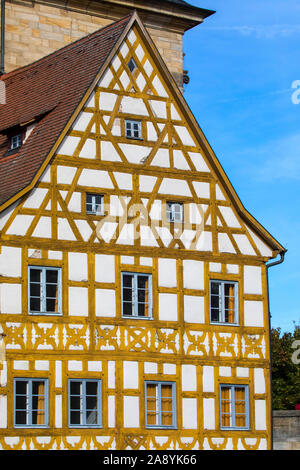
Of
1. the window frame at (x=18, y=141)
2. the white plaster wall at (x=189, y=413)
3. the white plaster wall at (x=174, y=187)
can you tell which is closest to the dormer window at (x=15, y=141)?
the window frame at (x=18, y=141)

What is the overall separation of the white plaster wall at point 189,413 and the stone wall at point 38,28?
45.1ft

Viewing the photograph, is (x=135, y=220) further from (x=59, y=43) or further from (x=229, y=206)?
(x=59, y=43)

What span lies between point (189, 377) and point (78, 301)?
3399 millimetres

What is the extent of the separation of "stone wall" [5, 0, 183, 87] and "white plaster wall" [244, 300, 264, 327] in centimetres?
1212

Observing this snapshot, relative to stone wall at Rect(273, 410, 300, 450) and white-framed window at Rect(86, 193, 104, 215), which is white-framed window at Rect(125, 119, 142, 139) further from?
stone wall at Rect(273, 410, 300, 450)

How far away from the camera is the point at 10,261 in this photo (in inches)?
1249

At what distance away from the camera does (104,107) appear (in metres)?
33.9

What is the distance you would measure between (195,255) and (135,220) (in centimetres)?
184

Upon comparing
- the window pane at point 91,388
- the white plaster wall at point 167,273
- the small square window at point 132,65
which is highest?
the small square window at point 132,65

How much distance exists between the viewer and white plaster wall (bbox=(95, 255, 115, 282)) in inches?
1294

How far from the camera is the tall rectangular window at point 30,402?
3120cm

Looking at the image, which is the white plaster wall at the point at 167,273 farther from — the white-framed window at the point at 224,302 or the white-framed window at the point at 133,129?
the white-framed window at the point at 133,129

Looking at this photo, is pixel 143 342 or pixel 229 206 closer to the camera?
→ pixel 143 342

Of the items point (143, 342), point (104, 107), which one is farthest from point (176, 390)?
point (104, 107)
